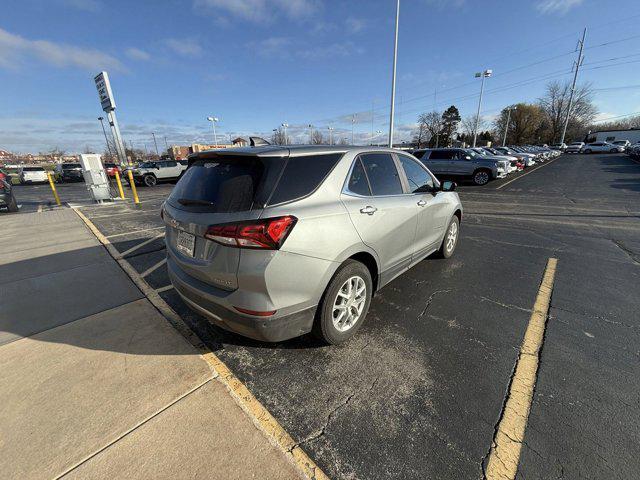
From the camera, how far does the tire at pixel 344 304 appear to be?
2.39 metres

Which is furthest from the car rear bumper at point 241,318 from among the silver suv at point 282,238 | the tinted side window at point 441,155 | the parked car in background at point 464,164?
the tinted side window at point 441,155

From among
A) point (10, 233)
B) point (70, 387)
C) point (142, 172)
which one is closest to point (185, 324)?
point (70, 387)

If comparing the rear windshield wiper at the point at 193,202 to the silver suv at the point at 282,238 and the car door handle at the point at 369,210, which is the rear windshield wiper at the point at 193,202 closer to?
the silver suv at the point at 282,238

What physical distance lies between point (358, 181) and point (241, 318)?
1.58 m

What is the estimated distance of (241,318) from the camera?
6.89 feet

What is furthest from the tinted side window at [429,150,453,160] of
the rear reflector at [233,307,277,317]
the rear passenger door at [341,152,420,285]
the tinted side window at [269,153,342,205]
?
the rear reflector at [233,307,277,317]

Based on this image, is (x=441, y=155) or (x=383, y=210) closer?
(x=383, y=210)

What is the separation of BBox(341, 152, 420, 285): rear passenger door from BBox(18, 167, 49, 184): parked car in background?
30102 mm

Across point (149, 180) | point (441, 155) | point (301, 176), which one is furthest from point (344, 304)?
point (149, 180)

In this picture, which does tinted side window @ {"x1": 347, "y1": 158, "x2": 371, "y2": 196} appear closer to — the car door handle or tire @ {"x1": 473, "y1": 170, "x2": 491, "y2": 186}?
the car door handle

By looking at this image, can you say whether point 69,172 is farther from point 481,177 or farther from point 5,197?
point 481,177

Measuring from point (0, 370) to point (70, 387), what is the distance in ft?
2.55

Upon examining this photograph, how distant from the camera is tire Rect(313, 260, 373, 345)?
2.39 metres

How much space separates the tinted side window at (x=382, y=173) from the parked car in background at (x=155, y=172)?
1990cm
